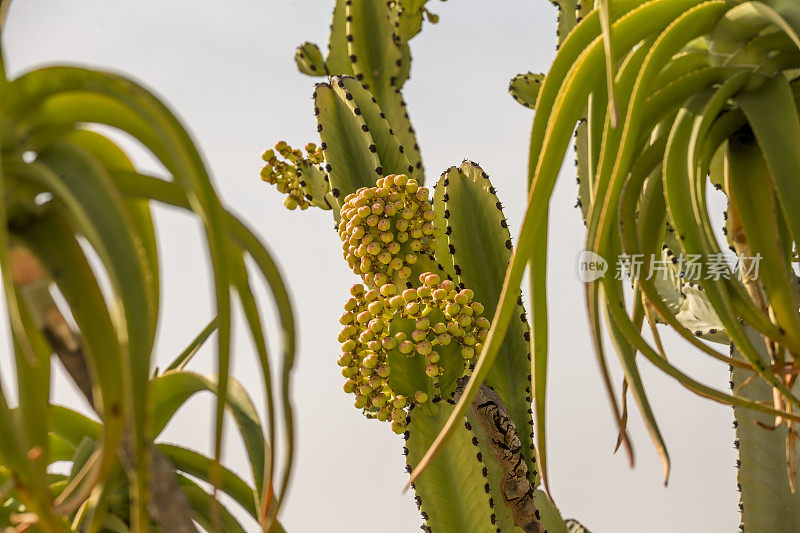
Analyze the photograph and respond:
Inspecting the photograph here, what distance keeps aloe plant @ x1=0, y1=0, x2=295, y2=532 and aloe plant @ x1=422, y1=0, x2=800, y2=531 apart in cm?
19

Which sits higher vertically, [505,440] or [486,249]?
[486,249]

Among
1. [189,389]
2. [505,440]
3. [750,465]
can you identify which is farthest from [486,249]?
[189,389]

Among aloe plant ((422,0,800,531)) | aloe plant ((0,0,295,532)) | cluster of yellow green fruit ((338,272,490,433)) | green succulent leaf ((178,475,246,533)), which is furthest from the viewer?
cluster of yellow green fruit ((338,272,490,433))

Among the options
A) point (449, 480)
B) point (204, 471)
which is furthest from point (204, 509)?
point (449, 480)

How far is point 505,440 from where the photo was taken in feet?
4.12

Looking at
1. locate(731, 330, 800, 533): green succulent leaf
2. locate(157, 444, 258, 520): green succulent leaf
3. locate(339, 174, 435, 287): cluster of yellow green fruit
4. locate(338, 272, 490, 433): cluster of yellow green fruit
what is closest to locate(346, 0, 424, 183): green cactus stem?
locate(339, 174, 435, 287): cluster of yellow green fruit

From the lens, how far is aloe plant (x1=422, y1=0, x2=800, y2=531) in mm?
667

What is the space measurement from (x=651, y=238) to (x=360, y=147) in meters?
0.72

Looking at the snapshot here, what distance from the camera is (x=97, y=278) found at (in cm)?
56

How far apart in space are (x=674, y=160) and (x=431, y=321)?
0.59m

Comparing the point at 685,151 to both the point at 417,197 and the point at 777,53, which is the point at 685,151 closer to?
the point at 777,53

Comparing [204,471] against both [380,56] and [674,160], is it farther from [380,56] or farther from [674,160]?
[380,56]

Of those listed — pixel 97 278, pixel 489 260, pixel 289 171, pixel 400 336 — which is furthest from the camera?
pixel 289 171

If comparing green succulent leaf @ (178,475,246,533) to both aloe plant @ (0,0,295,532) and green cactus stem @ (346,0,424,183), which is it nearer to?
aloe plant @ (0,0,295,532)
